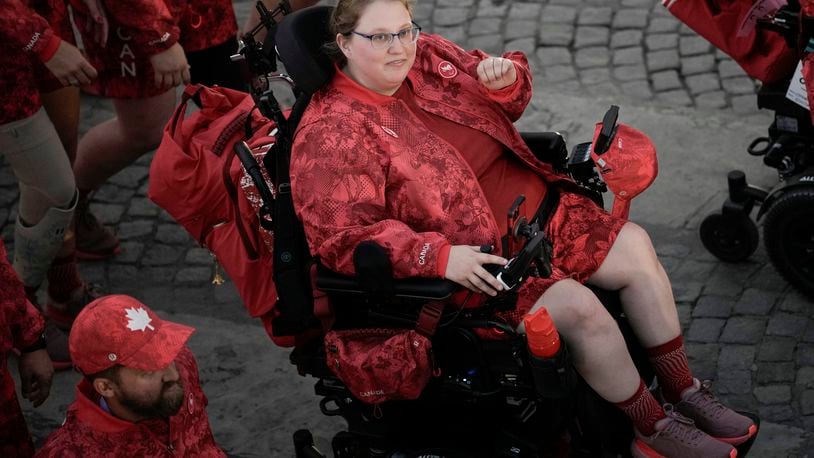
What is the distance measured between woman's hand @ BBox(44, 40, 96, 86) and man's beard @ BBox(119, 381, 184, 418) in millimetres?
1478

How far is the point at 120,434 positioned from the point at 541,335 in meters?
1.18

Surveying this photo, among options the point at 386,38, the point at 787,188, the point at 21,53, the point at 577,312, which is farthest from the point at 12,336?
the point at 787,188

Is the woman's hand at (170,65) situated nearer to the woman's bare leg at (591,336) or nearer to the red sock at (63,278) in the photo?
the red sock at (63,278)

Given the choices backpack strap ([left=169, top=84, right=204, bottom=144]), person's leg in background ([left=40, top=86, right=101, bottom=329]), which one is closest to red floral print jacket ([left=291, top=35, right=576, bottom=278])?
backpack strap ([left=169, top=84, right=204, bottom=144])

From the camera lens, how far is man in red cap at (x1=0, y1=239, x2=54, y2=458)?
3.44 metres

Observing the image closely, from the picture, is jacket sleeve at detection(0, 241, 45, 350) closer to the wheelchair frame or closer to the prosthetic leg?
the wheelchair frame

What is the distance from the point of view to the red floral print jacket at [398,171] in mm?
3342

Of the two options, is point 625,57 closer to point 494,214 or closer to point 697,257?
point 697,257

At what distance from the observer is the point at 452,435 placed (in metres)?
3.66

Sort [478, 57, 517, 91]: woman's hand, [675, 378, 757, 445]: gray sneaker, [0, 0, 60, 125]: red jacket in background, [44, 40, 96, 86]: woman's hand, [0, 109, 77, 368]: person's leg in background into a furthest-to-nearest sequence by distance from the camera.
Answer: [0, 109, 77, 368]: person's leg in background
[44, 40, 96, 86]: woman's hand
[0, 0, 60, 125]: red jacket in background
[478, 57, 517, 91]: woman's hand
[675, 378, 757, 445]: gray sneaker

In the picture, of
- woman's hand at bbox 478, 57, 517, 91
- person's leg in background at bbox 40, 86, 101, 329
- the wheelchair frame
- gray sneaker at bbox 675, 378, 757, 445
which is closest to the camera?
the wheelchair frame

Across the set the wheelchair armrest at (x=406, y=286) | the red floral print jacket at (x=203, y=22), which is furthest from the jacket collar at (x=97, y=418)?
the red floral print jacket at (x=203, y=22)

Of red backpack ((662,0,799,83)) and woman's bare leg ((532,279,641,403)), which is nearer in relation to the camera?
woman's bare leg ((532,279,641,403))

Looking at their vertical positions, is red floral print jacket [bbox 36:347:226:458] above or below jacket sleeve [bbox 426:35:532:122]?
below
